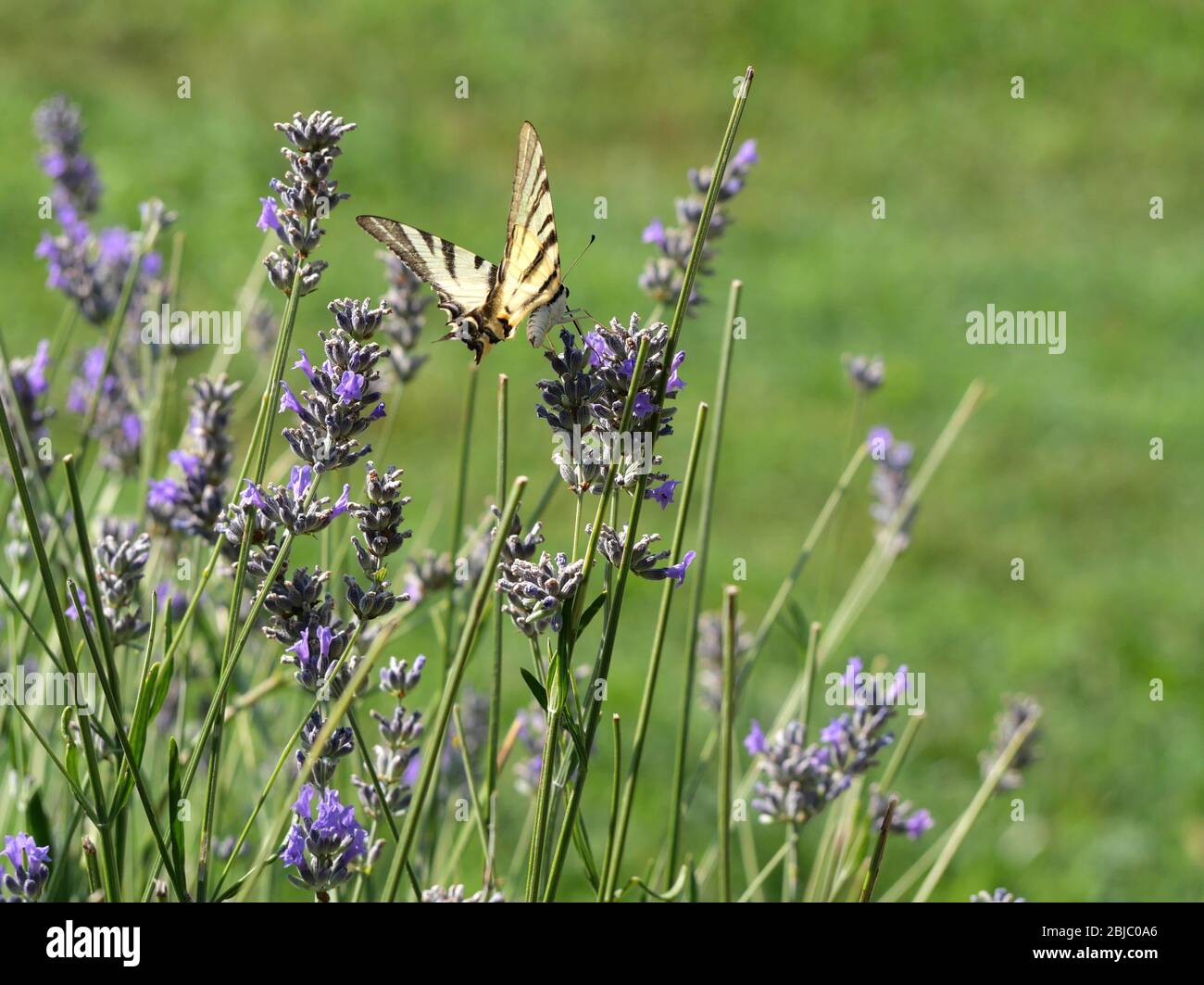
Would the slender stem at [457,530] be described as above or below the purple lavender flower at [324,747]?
above

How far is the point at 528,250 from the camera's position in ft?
3.77

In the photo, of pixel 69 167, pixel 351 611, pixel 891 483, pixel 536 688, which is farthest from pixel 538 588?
pixel 69 167

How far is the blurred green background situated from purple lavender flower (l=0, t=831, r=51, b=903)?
66 cm

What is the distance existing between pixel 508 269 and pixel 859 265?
5.31 m

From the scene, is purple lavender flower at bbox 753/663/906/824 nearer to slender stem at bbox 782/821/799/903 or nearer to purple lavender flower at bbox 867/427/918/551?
slender stem at bbox 782/821/799/903

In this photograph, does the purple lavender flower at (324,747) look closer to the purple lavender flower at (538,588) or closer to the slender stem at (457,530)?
Result: the purple lavender flower at (538,588)

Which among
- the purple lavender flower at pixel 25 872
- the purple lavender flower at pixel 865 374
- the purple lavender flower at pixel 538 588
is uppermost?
the purple lavender flower at pixel 865 374

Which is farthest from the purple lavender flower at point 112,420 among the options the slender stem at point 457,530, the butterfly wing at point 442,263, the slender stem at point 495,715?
the slender stem at point 495,715

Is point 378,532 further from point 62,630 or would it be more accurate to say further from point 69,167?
point 69,167

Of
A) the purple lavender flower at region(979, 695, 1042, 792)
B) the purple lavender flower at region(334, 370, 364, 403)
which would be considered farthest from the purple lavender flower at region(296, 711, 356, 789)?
the purple lavender flower at region(979, 695, 1042, 792)

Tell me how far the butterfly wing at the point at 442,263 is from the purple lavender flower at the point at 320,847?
45cm

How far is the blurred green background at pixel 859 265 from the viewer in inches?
133

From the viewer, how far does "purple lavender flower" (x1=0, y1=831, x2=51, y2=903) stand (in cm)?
93
